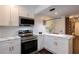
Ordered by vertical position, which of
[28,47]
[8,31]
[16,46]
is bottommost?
[28,47]

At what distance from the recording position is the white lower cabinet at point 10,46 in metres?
2.66

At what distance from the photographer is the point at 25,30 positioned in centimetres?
416

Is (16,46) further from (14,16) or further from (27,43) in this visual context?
(14,16)

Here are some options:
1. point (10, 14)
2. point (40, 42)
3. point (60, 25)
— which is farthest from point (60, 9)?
point (60, 25)

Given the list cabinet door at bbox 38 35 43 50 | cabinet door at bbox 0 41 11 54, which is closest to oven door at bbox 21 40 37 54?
cabinet door at bbox 38 35 43 50

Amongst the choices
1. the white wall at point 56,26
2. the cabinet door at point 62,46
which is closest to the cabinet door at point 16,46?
the cabinet door at point 62,46

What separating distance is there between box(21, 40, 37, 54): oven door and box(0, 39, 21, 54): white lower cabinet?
20 cm

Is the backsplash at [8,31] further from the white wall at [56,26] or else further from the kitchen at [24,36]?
the white wall at [56,26]

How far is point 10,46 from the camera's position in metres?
2.85

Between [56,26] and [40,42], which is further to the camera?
[56,26]

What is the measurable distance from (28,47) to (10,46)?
855mm

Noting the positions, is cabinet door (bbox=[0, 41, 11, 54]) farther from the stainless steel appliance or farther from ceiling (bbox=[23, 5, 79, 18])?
ceiling (bbox=[23, 5, 79, 18])
